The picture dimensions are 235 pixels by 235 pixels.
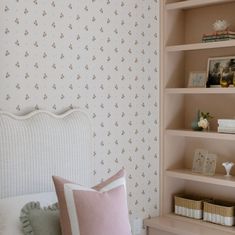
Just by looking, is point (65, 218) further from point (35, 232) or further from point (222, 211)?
point (222, 211)

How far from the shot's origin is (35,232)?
2.22 metres

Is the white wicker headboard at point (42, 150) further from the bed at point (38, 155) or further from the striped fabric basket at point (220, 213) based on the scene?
the striped fabric basket at point (220, 213)

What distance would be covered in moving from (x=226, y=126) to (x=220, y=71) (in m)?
0.42

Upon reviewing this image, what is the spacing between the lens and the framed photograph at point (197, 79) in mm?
3436

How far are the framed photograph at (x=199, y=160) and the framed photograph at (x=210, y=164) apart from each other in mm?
29

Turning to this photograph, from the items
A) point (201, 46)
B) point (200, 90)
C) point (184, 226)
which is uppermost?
point (201, 46)

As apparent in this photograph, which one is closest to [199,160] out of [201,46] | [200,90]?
[200,90]

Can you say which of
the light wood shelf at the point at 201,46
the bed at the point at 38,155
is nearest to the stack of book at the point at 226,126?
the light wood shelf at the point at 201,46

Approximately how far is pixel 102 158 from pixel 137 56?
0.80m

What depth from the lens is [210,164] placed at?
3.38 meters

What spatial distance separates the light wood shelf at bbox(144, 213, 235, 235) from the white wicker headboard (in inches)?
28.8

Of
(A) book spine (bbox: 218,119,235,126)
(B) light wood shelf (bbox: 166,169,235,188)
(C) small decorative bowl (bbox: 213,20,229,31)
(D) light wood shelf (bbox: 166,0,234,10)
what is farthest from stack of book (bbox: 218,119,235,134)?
(D) light wood shelf (bbox: 166,0,234,10)

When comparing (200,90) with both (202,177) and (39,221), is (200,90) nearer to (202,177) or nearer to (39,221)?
(202,177)

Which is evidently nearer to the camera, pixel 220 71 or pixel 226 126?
pixel 226 126
